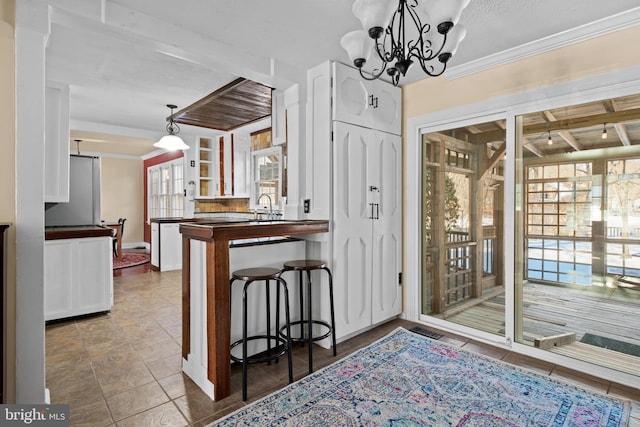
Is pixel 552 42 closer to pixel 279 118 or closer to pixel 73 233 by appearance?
pixel 279 118

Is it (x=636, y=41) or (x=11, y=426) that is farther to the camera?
(x=636, y=41)

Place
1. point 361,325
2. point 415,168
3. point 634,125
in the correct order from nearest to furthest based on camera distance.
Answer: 1. point 634,125
2. point 361,325
3. point 415,168

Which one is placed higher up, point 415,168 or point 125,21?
point 125,21

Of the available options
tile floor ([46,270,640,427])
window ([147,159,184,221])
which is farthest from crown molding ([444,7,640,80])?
window ([147,159,184,221])

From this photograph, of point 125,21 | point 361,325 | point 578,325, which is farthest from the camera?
point 361,325

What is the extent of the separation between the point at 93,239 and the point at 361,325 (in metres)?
3.04

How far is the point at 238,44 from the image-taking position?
8.70 feet

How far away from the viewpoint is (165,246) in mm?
5957

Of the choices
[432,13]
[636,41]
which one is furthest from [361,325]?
[636,41]

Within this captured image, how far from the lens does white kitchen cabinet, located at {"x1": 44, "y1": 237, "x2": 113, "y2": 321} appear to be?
3412 millimetres

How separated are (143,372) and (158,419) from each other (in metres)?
0.65

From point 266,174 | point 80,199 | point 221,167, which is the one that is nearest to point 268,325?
point 80,199

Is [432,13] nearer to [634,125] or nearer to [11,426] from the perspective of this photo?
[634,125]

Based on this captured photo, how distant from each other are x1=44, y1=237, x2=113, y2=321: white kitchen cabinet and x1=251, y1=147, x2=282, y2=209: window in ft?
8.15
